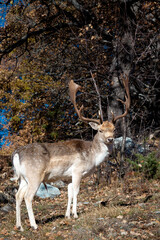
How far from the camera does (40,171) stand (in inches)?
259

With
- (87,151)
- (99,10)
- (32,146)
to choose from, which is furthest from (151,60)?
(32,146)

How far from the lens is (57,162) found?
22.6ft

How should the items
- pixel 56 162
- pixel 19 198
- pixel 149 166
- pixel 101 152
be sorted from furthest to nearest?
1. pixel 149 166
2. pixel 101 152
3. pixel 56 162
4. pixel 19 198

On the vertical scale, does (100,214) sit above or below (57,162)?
below

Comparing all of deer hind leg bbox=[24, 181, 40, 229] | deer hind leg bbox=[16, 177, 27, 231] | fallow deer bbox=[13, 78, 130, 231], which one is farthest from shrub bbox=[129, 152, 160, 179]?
deer hind leg bbox=[24, 181, 40, 229]

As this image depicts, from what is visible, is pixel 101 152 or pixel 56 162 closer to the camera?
pixel 56 162

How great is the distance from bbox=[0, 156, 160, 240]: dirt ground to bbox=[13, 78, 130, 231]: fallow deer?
0.44 meters

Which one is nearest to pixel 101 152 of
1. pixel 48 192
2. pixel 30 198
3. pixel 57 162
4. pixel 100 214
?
pixel 57 162

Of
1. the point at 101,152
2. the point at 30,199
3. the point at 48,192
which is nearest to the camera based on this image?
the point at 30,199

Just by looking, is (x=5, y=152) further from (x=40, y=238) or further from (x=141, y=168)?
(x=40, y=238)

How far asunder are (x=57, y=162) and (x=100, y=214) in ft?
4.91

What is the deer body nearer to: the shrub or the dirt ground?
the dirt ground

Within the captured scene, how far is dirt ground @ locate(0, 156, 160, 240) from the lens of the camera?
5.56 meters

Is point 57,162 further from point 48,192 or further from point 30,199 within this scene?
point 48,192
